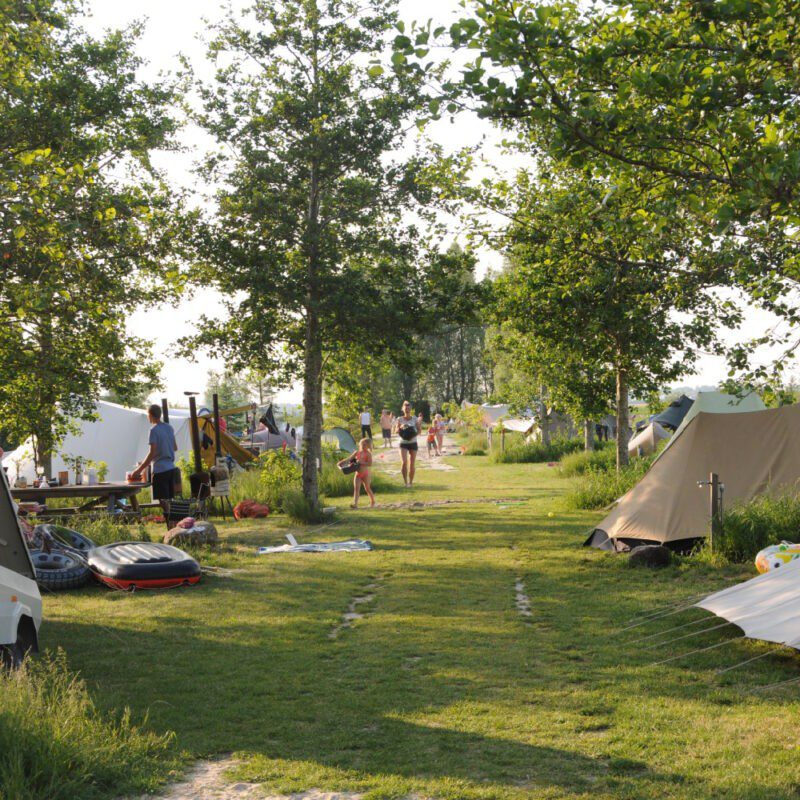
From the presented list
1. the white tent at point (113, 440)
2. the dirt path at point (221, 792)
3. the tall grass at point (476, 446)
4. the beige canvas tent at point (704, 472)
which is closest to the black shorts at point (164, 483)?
the beige canvas tent at point (704, 472)

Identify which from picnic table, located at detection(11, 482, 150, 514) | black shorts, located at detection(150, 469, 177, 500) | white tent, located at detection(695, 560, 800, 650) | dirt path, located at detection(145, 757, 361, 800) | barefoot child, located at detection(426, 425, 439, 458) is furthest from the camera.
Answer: barefoot child, located at detection(426, 425, 439, 458)

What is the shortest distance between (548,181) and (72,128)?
955 cm

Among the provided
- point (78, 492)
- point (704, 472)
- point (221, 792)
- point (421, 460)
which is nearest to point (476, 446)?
point (421, 460)

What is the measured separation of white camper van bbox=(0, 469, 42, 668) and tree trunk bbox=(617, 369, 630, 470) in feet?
36.5

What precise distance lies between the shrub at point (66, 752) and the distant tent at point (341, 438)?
29.6 meters

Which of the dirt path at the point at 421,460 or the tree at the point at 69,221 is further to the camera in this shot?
the dirt path at the point at 421,460

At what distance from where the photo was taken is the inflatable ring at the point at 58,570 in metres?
10.3

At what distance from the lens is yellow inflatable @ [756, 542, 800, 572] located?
8.17 metres

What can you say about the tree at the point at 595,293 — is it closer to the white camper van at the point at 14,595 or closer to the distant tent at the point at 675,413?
the white camper van at the point at 14,595

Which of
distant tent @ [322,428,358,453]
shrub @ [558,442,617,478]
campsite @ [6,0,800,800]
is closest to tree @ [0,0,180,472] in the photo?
campsite @ [6,0,800,800]

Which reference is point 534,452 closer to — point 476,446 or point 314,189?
point 476,446

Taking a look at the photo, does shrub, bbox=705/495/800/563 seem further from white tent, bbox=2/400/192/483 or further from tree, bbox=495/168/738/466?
white tent, bbox=2/400/192/483

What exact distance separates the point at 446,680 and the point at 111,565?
16.7ft

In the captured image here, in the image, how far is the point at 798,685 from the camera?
6.32 m
